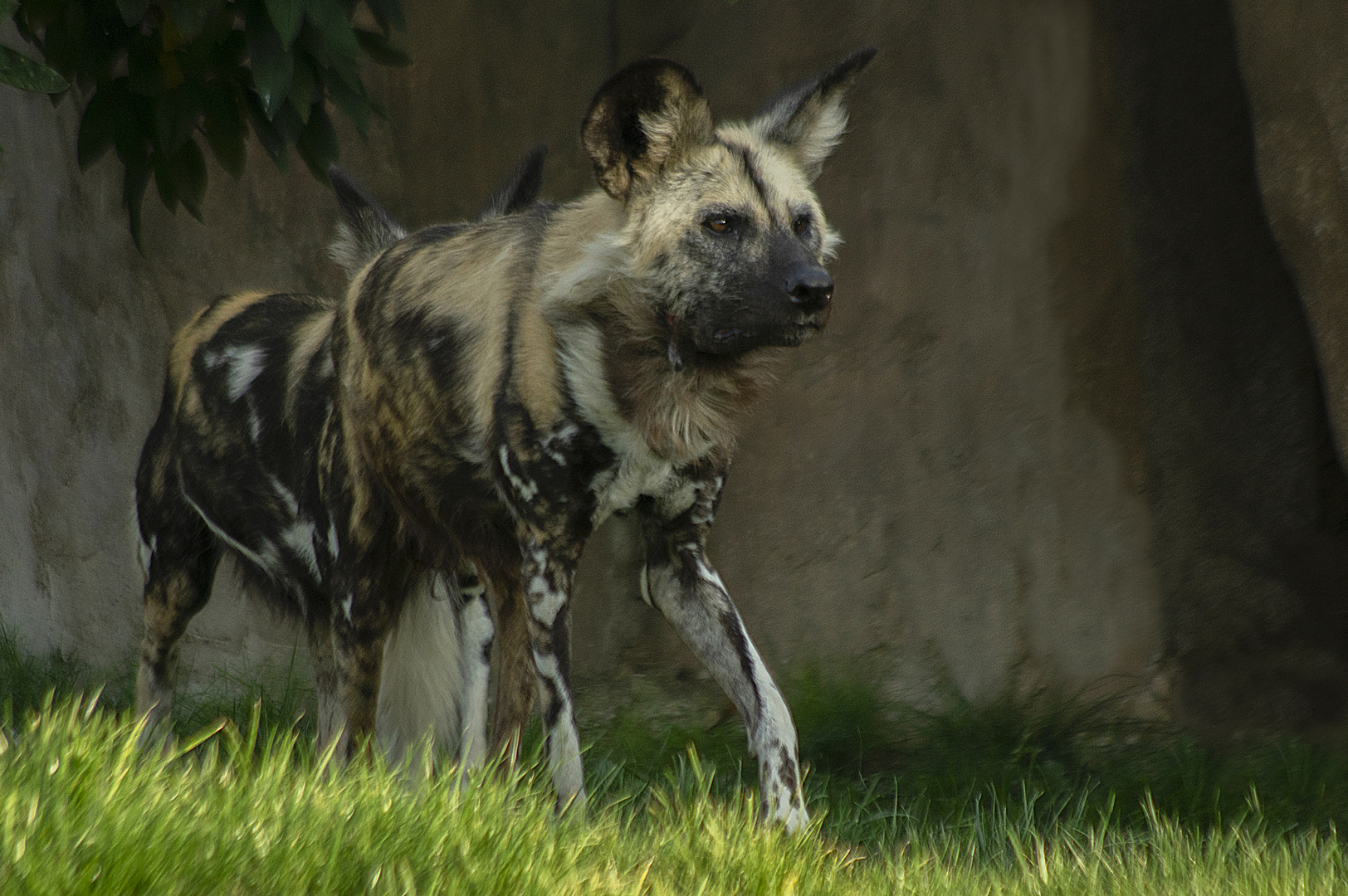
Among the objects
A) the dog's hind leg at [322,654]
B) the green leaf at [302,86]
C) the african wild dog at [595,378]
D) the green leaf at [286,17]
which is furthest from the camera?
the dog's hind leg at [322,654]

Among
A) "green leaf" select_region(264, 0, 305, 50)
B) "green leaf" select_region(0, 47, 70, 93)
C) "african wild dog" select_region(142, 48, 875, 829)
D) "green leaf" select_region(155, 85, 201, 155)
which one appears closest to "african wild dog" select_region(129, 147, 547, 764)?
"african wild dog" select_region(142, 48, 875, 829)

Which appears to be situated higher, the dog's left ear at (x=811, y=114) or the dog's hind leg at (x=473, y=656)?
the dog's left ear at (x=811, y=114)

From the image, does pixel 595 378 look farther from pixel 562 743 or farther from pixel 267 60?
pixel 267 60

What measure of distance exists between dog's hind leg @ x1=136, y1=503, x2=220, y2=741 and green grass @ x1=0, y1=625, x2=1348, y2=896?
0.43 metres

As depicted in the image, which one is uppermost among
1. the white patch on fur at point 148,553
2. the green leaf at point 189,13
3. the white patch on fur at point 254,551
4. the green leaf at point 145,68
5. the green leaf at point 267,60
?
the green leaf at point 189,13

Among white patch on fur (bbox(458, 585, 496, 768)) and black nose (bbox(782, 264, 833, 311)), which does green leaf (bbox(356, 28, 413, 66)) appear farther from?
black nose (bbox(782, 264, 833, 311))

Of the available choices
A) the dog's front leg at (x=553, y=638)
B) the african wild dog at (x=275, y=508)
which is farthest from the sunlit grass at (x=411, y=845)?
the african wild dog at (x=275, y=508)

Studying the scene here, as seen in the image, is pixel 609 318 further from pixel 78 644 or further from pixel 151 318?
pixel 78 644

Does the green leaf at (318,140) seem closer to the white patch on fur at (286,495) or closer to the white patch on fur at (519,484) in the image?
the white patch on fur at (286,495)

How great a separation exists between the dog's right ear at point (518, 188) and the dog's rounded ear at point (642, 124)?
0.75m

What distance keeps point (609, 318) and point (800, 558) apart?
1478 mm

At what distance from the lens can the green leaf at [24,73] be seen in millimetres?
1893

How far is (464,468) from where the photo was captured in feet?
7.80

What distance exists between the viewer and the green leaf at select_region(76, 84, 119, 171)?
270 centimetres
